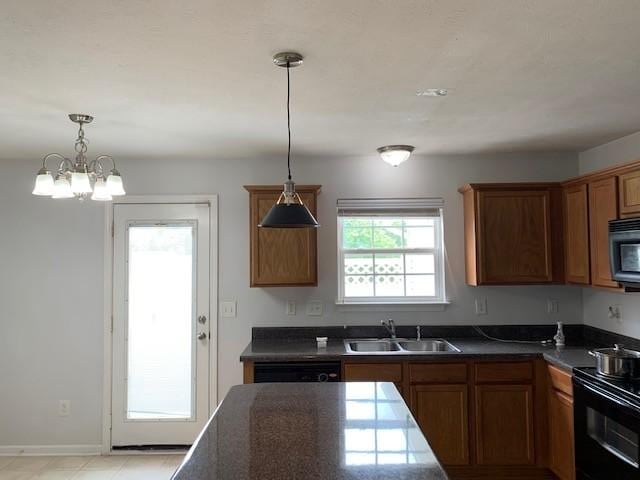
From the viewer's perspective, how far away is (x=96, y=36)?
6.10 ft

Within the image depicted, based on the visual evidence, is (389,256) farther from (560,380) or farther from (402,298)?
(560,380)

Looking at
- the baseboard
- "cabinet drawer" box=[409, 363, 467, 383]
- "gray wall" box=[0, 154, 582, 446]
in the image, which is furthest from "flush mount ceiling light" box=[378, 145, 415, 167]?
the baseboard

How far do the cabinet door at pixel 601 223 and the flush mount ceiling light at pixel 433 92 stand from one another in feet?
4.40

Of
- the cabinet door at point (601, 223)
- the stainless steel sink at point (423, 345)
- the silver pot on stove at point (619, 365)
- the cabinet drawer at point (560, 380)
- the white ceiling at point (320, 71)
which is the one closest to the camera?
the white ceiling at point (320, 71)

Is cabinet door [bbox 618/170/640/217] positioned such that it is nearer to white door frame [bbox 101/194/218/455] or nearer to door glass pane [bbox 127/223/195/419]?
white door frame [bbox 101/194/218/455]

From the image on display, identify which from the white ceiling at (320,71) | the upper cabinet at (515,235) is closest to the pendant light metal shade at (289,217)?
the white ceiling at (320,71)

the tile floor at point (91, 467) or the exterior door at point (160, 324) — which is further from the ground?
the exterior door at point (160, 324)

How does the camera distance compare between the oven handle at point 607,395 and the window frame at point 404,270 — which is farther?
the window frame at point 404,270

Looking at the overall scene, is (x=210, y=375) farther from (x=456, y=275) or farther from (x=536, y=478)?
(x=536, y=478)

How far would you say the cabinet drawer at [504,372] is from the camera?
3.35 meters

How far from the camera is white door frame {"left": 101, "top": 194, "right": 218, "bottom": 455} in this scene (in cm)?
390

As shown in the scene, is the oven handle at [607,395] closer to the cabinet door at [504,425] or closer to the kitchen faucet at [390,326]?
the cabinet door at [504,425]

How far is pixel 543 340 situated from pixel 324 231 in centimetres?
189

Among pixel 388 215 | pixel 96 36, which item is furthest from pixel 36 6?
pixel 388 215
